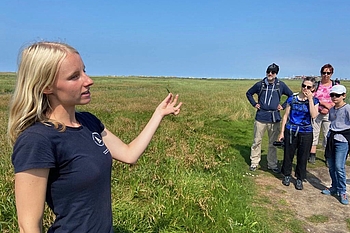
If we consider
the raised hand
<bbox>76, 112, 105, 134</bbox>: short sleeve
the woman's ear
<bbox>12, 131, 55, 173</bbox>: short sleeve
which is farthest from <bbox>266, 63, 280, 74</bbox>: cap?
<bbox>12, 131, 55, 173</bbox>: short sleeve

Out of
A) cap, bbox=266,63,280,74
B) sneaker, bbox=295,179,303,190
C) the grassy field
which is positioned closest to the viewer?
the grassy field

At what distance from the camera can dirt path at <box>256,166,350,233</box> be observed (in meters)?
4.27

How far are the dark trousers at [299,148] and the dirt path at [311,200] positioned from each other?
1.13ft

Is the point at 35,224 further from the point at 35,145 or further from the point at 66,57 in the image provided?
the point at 66,57

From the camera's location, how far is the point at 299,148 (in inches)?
218

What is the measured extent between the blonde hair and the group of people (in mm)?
4747

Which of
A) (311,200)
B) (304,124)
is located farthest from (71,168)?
(304,124)

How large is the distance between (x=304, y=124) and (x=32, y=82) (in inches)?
200

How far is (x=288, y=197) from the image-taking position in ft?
17.1

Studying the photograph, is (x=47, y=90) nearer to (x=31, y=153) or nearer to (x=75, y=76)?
(x=75, y=76)

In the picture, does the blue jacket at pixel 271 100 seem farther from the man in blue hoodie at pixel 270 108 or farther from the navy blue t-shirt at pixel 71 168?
the navy blue t-shirt at pixel 71 168

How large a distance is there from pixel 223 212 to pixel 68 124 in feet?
10.1

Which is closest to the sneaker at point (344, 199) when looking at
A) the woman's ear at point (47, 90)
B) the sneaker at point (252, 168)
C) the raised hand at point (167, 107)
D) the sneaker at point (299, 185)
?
the sneaker at point (299, 185)

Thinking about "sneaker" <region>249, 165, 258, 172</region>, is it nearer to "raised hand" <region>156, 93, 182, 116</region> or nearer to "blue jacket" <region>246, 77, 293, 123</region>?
"blue jacket" <region>246, 77, 293, 123</region>
